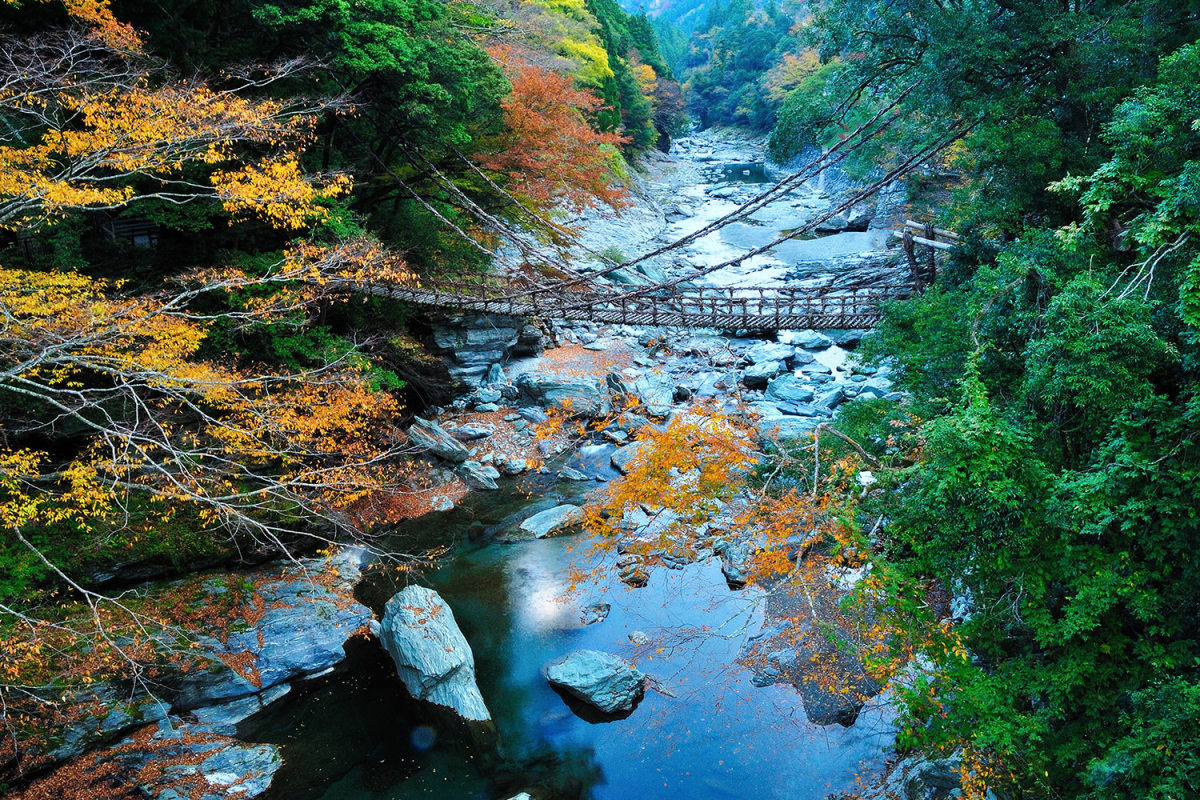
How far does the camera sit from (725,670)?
22.1 ft

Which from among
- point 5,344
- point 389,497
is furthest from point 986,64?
point 5,344

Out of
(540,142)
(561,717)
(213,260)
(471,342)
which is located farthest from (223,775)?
(540,142)

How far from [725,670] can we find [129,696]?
5.78 metres

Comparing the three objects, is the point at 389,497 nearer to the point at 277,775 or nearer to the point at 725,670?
the point at 277,775

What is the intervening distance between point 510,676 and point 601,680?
42.5 inches

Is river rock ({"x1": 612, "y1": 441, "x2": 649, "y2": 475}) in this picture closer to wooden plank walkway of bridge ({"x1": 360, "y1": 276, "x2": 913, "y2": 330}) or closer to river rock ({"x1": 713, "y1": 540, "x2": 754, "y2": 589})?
wooden plank walkway of bridge ({"x1": 360, "y1": 276, "x2": 913, "y2": 330})

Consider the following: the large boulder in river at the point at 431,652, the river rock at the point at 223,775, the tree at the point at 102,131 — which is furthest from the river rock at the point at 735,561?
the tree at the point at 102,131

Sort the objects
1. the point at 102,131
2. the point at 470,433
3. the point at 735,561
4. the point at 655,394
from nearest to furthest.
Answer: the point at 102,131, the point at 735,561, the point at 470,433, the point at 655,394

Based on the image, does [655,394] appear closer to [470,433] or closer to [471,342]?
[470,433]

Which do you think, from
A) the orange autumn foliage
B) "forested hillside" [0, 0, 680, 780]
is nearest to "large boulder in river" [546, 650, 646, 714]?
"forested hillside" [0, 0, 680, 780]

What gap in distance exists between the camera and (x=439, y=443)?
1088cm

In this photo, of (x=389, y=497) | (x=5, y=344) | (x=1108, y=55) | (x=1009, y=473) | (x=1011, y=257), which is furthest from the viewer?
(x=389, y=497)

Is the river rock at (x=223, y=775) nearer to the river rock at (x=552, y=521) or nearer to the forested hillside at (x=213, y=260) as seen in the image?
the forested hillside at (x=213, y=260)

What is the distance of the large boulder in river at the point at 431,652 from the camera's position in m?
6.37
